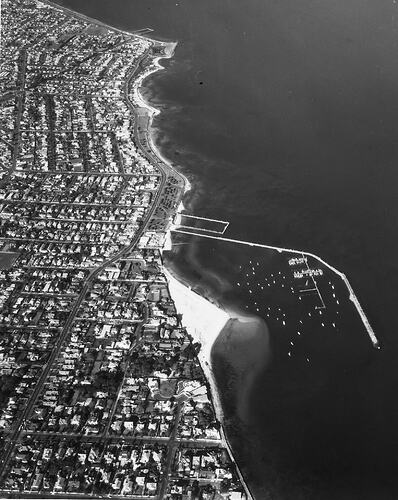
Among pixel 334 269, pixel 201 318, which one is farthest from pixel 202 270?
pixel 334 269

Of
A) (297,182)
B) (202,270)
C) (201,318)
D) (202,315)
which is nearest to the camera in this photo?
(201,318)

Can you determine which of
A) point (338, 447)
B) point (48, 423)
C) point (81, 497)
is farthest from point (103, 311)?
point (338, 447)

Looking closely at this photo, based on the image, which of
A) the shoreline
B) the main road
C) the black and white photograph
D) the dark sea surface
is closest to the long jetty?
the black and white photograph

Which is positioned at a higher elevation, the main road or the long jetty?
the long jetty

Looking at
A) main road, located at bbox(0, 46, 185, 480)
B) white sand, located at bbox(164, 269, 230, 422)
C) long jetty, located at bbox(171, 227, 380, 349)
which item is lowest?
main road, located at bbox(0, 46, 185, 480)

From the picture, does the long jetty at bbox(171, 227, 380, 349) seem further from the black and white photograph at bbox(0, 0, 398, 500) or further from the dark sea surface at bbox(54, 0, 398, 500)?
the dark sea surface at bbox(54, 0, 398, 500)

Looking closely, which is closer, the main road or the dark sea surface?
the dark sea surface

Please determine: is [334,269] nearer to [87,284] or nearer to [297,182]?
[297,182]

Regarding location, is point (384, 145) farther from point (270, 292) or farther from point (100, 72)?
point (100, 72)

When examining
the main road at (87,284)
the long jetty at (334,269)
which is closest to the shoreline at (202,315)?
the main road at (87,284)
